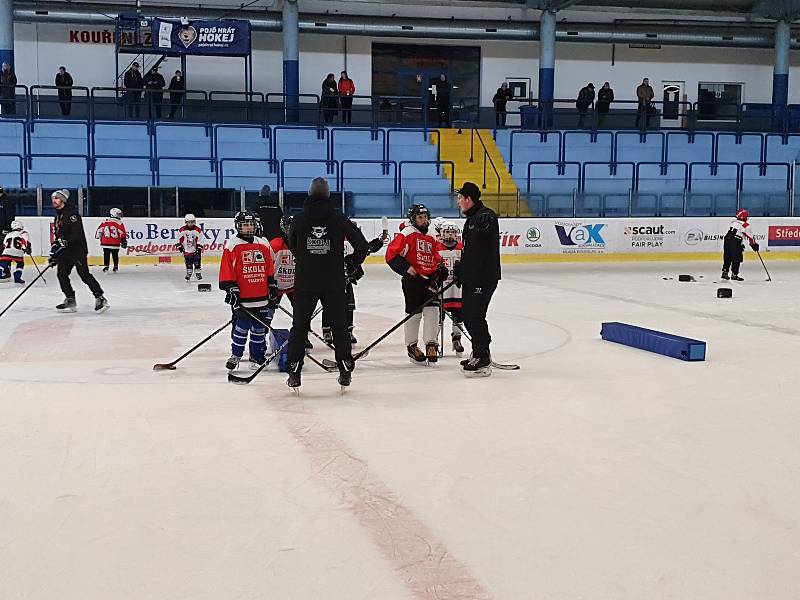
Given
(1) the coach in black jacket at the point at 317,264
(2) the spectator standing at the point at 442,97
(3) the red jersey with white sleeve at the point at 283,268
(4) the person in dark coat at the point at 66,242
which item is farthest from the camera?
(2) the spectator standing at the point at 442,97

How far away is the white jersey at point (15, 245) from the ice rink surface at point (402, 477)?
678cm

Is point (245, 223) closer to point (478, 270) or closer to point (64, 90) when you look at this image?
point (478, 270)

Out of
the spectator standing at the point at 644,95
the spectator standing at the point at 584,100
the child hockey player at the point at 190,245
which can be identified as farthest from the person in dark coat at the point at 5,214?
the spectator standing at the point at 644,95

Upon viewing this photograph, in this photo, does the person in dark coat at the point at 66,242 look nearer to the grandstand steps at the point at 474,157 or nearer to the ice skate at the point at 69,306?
the ice skate at the point at 69,306

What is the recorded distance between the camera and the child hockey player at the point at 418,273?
8.24 m

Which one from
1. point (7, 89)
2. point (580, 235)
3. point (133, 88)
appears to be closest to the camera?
point (580, 235)

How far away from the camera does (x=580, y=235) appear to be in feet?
70.6

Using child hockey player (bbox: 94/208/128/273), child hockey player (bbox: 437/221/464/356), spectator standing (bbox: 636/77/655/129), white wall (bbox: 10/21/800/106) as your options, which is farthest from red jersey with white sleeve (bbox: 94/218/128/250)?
spectator standing (bbox: 636/77/655/129)

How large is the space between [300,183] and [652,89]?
14.2 metres

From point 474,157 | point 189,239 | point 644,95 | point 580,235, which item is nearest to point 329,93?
point 474,157

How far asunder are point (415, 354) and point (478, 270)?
1.17 m

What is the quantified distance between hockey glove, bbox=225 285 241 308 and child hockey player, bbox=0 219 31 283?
8.96 metres

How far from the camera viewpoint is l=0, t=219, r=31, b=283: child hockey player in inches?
607

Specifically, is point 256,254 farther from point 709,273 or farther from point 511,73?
point 511,73
